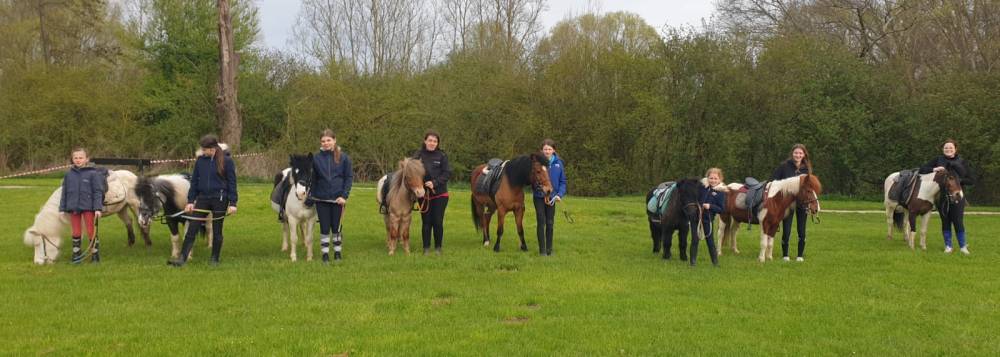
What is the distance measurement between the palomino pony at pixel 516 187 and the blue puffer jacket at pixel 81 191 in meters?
5.33

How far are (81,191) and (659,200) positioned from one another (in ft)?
25.4

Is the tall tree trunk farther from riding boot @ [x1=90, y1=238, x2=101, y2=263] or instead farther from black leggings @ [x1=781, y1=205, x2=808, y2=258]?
black leggings @ [x1=781, y1=205, x2=808, y2=258]

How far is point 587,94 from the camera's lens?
27.2 metres

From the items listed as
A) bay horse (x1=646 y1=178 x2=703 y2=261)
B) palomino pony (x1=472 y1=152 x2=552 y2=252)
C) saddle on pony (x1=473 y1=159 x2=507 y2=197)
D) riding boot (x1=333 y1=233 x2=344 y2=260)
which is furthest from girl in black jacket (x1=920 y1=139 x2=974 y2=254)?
riding boot (x1=333 y1=233 x2=344 y2=260)

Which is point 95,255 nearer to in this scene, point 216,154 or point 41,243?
point 41,243

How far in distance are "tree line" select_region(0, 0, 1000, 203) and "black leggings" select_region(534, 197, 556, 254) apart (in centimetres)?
1661

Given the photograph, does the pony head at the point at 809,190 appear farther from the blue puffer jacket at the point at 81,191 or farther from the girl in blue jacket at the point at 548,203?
the blue puffer jacket at the point at 81,191

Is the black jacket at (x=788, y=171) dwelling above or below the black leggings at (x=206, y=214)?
above

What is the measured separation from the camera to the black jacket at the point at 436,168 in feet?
31.3

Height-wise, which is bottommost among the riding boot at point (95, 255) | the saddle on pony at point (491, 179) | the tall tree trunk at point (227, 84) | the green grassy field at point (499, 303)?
the green grassy field at point (499, 303)

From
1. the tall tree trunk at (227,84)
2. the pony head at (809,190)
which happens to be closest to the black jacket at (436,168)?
the pony head at (809,190)

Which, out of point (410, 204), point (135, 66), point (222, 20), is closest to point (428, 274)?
point (410, 204)

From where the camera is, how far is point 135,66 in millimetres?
33094

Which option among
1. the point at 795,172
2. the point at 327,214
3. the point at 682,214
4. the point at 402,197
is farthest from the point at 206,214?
the point at 795,172
